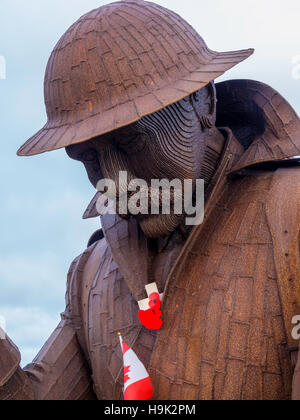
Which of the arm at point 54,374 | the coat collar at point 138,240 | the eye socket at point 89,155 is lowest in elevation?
the arm at point 54,374

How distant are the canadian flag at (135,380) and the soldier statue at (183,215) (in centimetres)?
7

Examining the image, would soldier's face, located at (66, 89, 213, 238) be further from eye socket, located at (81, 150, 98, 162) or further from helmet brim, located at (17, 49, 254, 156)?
helmet brim, located at (17, 49, 254, 156)

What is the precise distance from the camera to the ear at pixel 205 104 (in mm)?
2932

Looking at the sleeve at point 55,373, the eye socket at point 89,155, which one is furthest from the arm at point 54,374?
the eye socket at point 89,155

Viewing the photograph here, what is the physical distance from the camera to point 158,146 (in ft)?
9.13

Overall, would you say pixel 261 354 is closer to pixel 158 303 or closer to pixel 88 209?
pixel 158 303

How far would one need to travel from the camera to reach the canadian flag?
2.71 metres

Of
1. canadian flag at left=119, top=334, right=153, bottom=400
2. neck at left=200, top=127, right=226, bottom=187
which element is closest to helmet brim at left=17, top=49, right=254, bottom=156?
neck at left=200, top=127, right=226, bottom=187

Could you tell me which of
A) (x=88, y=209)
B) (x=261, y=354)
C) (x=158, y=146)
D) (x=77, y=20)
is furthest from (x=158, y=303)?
(x=77, y=20)

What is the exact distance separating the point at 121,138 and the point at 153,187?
29 cm

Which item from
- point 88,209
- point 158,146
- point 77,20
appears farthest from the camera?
point 88,209

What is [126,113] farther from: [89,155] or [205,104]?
[205,104]

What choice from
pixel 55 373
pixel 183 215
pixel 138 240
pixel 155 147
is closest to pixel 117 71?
pixel 155 147

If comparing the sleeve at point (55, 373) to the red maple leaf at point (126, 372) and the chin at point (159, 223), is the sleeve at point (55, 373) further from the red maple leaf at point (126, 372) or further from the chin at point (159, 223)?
the chin at point (159, 223)
